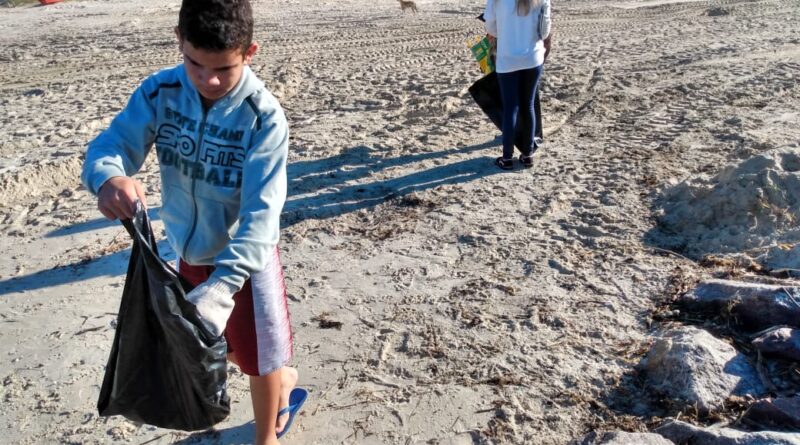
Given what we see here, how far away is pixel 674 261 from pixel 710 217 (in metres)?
0.63

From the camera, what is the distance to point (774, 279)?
4.11m

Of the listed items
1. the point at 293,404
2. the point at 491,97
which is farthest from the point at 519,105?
the point at 293,404

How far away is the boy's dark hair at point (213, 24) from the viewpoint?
2.19m

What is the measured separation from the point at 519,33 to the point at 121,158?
390 cm

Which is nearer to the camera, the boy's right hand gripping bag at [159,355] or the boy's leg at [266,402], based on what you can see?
the boy's right hand gripping bag at [159,355]

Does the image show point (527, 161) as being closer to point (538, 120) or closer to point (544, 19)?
point (538, 120)

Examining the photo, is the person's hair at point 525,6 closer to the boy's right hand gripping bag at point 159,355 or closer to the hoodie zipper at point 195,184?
the hoodie zipper at point 195,184

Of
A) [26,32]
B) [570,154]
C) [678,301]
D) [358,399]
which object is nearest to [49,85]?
[26,32]

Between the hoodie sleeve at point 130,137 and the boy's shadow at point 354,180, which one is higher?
the hoodie sleeve at point 130,137

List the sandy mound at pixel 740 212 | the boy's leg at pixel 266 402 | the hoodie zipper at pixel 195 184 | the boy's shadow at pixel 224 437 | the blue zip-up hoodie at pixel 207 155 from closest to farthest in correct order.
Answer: the blue zip-up hoodie at pixel 207 155
the hoodie zipper at pixel 195 184
the boy's leg at pixel 266 402
the boy's shadow at pixel 224 437
the sandy mound at pixel 740 212

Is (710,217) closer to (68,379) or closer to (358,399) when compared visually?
(358,399)

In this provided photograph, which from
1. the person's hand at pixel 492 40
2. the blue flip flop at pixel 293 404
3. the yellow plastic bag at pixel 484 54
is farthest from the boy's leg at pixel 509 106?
the blue flip flop at pixel 293 404

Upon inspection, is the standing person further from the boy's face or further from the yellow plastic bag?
the boy's face

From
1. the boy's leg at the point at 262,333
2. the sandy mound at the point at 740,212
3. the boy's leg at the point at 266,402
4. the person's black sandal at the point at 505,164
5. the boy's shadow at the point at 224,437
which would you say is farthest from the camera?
the person's black sandal at the point at 505,164
